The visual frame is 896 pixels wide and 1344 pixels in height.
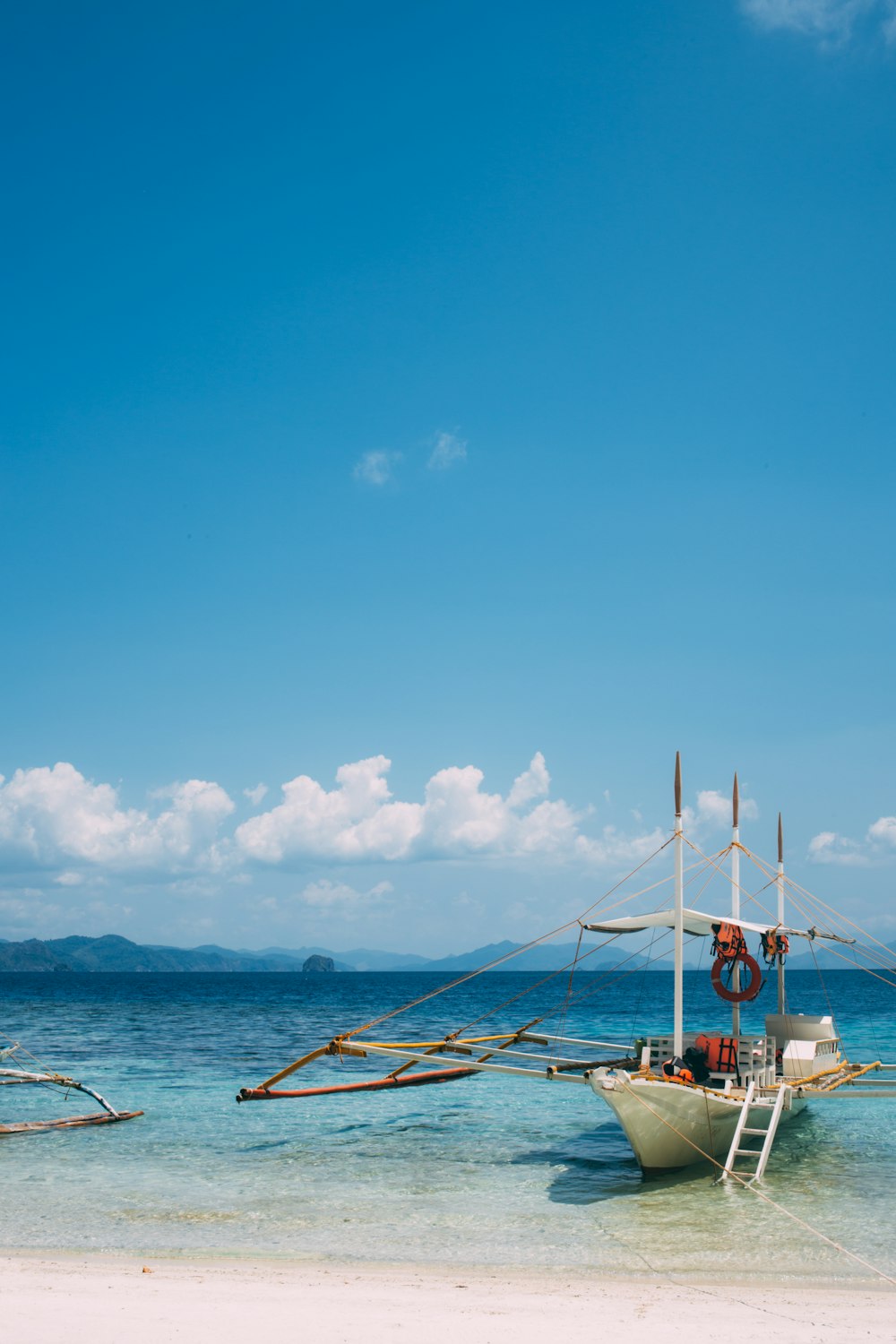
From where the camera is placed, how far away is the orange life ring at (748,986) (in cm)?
2056

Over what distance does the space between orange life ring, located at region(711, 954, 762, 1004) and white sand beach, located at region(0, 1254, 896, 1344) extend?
8.25 meters

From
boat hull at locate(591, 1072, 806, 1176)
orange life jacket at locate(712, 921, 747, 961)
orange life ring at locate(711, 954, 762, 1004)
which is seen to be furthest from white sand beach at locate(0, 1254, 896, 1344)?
orange life jacket at locate(712, 921, 747, 961)

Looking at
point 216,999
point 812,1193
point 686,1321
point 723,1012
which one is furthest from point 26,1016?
point 686,1321

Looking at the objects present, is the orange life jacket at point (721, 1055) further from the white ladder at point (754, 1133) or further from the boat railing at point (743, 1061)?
the white ladder at point (754, 1133)

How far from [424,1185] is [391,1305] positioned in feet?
23.6

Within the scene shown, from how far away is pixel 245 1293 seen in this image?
11703mm

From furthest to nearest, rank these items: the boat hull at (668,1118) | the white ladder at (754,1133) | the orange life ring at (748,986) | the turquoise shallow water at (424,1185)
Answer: the orange life ring at (748,986), the white ladder at (754,1133), the boat hull at (668,1118), the turquoise shallow water at (424,1185)

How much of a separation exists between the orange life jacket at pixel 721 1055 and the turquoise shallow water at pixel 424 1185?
6.28ft

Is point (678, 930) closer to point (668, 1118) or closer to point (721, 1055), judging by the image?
point (721, 1055)

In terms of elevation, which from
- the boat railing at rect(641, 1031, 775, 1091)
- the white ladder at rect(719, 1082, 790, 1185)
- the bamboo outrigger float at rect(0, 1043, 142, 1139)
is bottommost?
the bamboo outrigger float at rect(0, 1043, 142, 1139)

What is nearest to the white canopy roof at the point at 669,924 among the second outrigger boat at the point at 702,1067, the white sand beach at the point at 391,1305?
the second outrigger boat at the point at 702,1067

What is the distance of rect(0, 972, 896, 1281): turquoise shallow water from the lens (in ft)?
46.3

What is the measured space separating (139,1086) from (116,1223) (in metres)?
16.3

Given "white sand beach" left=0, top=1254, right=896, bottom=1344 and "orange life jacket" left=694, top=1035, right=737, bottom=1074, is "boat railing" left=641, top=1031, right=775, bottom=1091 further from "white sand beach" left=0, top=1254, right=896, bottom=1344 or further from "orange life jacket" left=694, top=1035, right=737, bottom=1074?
"white sand beach" left=0, top=1254, right=896, bottom=1344
